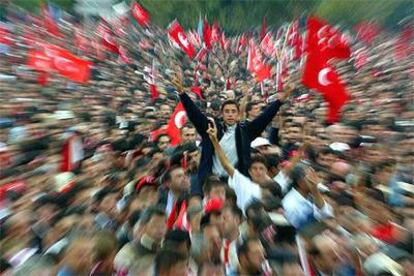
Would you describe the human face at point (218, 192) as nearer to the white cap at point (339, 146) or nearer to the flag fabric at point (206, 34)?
the white cap at point (339, 146)

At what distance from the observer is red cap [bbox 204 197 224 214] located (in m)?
2.37

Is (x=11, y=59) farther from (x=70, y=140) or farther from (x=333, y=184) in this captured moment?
(x=333, y=184)

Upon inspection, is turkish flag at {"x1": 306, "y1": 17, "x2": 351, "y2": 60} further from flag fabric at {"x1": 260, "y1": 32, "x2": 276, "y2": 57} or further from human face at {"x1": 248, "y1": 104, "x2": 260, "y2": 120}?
flag fabric at {"x1": 260, "y1": 32, "x2": 276, "y2": 57}

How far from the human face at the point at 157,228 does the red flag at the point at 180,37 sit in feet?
10.2

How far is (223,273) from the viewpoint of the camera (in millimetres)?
1986

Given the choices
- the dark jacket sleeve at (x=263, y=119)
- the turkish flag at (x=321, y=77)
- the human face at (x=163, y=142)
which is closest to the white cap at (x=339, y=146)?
the turkish flag at (x=321, y=77)

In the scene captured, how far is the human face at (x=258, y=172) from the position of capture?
2.85 metres

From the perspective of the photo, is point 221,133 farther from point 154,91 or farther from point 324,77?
point 154,91

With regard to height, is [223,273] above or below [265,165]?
below

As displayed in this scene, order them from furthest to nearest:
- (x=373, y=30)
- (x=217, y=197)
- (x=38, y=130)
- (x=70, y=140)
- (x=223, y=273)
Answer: (x=373, y=30) < (x=38, y=130) < (x=70, y=140) < (x=217, y=197) < (x=223, y=273)

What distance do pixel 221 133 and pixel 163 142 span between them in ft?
2.18

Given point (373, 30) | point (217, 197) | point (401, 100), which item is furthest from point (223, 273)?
point (373, 30)

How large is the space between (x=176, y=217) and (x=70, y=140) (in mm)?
1468

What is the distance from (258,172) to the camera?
2.93 m
